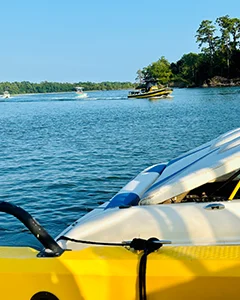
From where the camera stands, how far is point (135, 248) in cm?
309

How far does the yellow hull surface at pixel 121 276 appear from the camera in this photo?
278 cm

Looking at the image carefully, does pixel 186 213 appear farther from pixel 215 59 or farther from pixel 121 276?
pixel 215 59

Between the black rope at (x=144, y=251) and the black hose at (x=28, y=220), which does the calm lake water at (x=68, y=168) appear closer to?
the black hose at (x=28, y=220)

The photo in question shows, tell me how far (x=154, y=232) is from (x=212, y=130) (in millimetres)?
21050

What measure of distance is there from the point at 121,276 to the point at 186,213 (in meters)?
1.83

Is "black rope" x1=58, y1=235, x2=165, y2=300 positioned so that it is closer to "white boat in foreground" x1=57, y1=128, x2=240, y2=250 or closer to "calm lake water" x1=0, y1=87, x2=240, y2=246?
"white boat in foreground" x1=57, y1=128, x2=240, y2=250

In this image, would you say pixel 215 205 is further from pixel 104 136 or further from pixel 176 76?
pixel 176 76

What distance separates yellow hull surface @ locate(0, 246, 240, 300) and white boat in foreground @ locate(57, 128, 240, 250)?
1380 millimetres

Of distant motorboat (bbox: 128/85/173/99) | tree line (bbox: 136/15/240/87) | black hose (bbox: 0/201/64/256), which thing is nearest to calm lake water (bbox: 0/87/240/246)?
black hose (bbox: 0/201/64/256)

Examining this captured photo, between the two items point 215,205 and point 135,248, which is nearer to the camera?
point 135,248

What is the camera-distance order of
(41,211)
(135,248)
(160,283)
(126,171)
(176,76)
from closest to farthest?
(160,283) → (135,248) → (41,211) → (126,171) → (176,76)

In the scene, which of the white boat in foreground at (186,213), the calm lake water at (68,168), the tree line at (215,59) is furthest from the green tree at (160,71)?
the white boat in foreground at (186,213)

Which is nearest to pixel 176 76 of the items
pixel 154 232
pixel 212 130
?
pixel 212 130

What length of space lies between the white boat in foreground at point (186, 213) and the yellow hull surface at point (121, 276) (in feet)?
4.53
